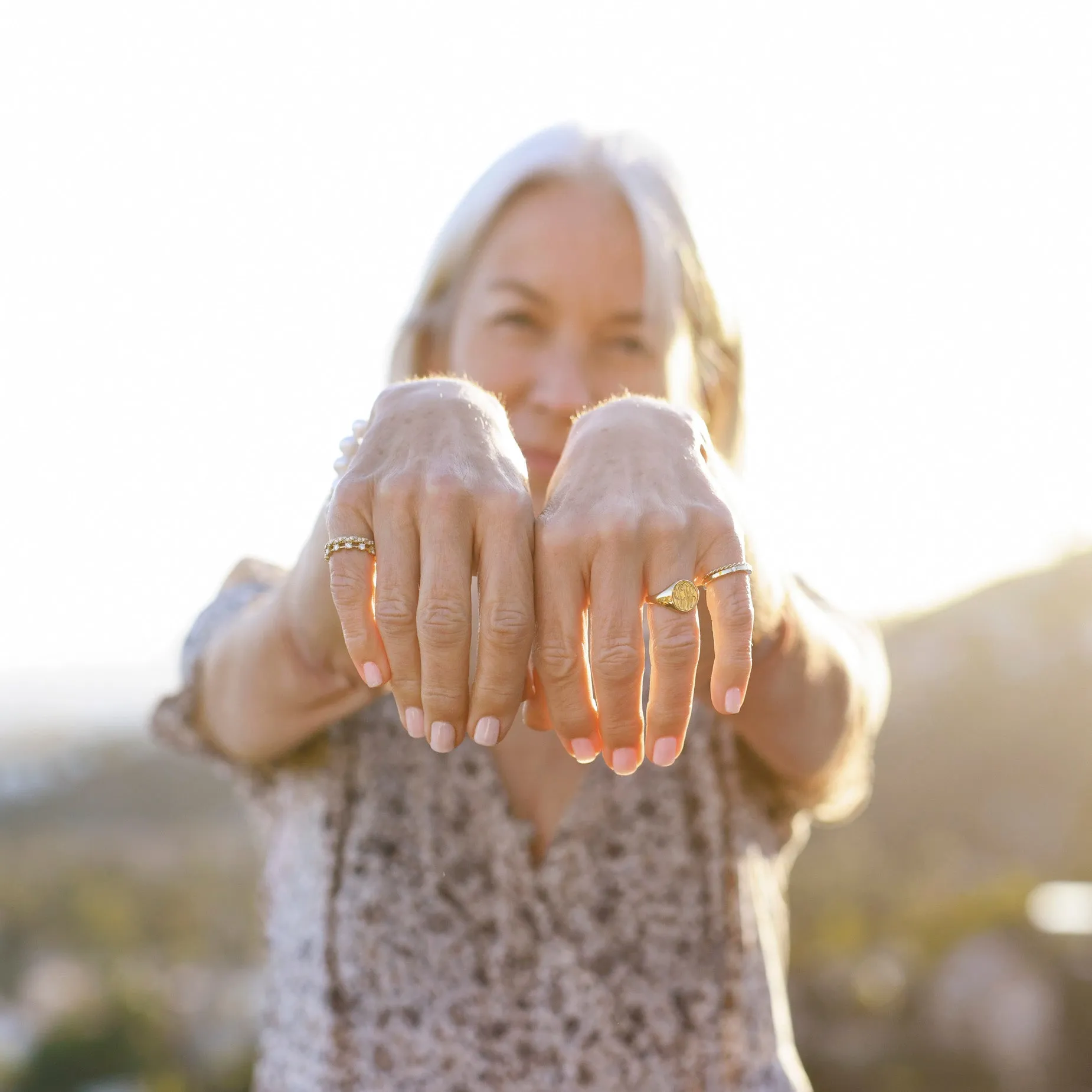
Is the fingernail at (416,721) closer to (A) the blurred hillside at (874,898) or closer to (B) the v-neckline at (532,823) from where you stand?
(B) the v-neckline at (532,823)

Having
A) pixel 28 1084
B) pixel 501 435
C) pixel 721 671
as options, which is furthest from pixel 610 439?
pixel 28 1084

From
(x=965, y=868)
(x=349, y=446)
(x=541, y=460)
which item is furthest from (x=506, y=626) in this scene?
(x=965, y=868)

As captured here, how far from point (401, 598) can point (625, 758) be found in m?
0.23

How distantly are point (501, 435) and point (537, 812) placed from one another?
30.2 inches

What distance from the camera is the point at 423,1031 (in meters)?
1.45

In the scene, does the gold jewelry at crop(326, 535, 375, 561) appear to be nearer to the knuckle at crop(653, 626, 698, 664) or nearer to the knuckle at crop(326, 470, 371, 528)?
the knuckle at crop(326, 470, 371, 528)

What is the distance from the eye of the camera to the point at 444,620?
848mm

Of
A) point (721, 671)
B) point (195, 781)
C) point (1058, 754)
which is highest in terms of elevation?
point (195, 781)

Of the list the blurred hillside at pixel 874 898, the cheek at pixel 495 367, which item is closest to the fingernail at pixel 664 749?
the cheek at pixel 495 367

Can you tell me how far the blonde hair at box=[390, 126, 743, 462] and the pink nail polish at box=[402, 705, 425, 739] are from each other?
2.75 ft

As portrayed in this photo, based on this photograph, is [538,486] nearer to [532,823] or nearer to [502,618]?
[532,823]

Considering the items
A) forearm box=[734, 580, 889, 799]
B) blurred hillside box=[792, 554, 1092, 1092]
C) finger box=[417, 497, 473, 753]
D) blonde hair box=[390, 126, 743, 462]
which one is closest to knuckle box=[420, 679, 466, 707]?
finger box=[417, 497, 473, 753]

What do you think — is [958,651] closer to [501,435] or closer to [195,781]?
[195,781]

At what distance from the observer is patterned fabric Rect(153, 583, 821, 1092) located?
145cm
